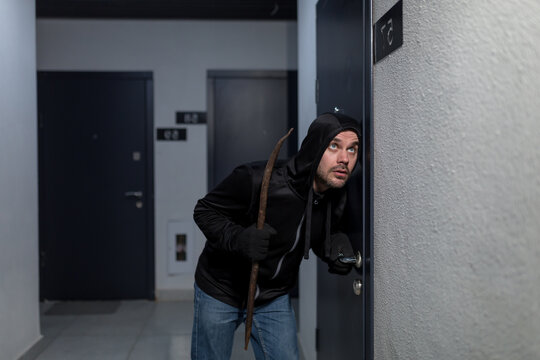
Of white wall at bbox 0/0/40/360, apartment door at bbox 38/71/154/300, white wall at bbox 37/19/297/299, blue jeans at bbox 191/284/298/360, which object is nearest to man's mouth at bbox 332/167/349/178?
blue jeans at bbox 191/284/298/360

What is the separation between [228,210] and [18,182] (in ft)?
5.31

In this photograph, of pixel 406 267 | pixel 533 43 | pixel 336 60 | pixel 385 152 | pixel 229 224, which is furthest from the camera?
pixel 336 60

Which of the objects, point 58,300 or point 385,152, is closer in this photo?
point 385,152

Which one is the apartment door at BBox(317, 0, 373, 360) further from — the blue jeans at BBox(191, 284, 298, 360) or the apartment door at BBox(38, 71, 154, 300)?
the apartment door at BBox(38, 71, 154, 300)

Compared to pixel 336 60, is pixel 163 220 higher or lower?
lower

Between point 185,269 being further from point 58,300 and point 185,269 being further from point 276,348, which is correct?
point 276,348

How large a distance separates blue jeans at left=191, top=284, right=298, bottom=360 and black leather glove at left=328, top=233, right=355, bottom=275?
0.25 metres

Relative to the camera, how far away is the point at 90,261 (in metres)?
4.18

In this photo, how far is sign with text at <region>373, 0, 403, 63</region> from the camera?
122cm

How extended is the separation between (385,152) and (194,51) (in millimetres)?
3192

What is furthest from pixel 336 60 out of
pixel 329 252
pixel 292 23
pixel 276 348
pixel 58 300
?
pixel 58 300

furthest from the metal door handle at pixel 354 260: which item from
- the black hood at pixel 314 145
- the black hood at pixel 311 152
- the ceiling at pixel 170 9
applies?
the ceiling at pixel 170 9

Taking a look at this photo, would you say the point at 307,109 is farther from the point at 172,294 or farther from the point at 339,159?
the point at 172,294

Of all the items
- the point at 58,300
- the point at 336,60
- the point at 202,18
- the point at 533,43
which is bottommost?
the point at 58,300
